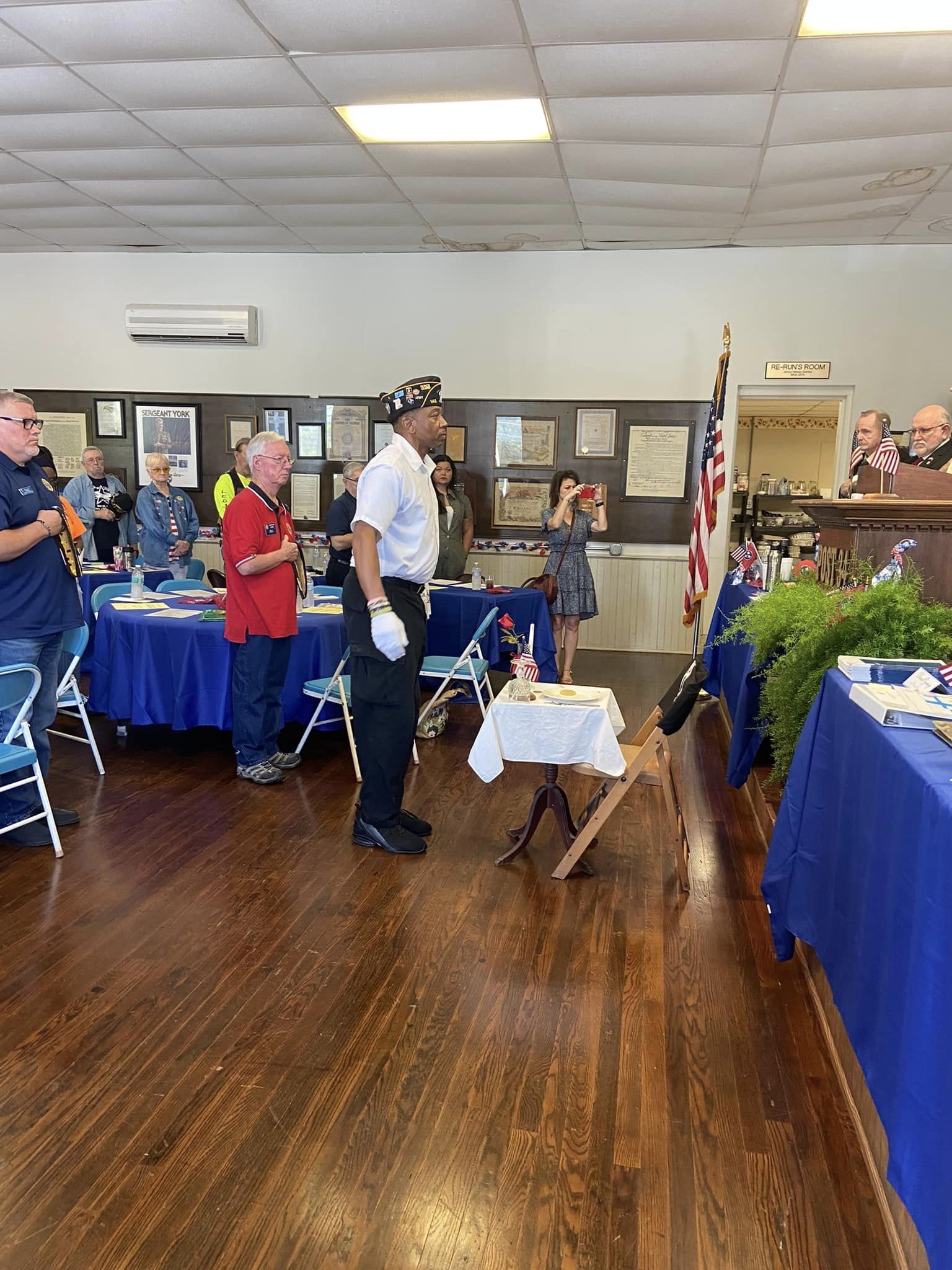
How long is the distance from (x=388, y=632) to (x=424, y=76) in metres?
3.34

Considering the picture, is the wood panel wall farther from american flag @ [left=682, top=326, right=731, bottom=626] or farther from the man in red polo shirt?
the man in red polo shirt

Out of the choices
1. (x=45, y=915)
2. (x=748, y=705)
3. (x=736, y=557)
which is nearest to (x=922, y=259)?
(x=736, y=557)

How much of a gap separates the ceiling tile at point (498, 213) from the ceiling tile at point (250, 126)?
4.62 ft

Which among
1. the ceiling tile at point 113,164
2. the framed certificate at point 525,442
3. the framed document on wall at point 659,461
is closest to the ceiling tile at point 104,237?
the ceiling tile at point 113,164

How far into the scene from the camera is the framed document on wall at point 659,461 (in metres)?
8.07

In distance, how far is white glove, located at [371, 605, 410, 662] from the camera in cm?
322

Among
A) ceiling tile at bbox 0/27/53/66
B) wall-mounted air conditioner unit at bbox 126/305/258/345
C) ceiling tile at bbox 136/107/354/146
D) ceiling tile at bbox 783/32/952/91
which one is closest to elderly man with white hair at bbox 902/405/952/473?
ceiling tile at bbox 783/32/952/91

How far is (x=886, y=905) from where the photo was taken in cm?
169

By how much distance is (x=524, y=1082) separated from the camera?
7.15 ft

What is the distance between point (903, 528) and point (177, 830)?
10.2 ft

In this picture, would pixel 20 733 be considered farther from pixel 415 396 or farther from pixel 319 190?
pixel 319 190

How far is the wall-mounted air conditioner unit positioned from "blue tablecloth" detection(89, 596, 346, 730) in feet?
15.2

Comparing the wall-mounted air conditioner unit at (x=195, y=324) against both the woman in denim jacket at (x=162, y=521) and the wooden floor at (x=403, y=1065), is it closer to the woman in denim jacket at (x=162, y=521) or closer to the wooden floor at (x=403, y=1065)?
the woman in denim jacket at (x=162, y=521)

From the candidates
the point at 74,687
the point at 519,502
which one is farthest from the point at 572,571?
the point at 74,687
